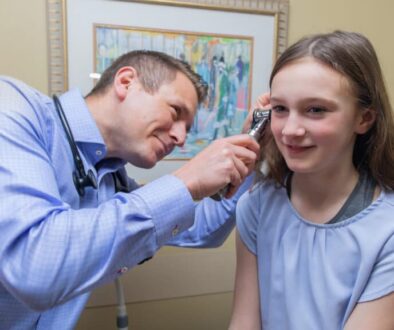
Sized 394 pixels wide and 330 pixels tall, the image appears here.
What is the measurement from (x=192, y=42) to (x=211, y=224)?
0.60 metres

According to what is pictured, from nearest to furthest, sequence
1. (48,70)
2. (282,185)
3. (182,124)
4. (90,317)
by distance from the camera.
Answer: (282,185)
(182,124)
(48,70)
(90,317)

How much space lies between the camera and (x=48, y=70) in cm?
121

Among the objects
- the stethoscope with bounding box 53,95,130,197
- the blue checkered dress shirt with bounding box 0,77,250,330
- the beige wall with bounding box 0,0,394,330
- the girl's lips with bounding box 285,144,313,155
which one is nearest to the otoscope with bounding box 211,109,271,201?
the girl's lips with bounding box 285,144,313,155

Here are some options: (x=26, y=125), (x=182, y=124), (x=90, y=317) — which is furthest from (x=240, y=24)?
(x=90, y=317)

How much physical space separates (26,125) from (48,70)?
0.48 meters

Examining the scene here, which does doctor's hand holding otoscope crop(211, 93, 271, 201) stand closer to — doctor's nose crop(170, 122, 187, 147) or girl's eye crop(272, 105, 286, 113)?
girl's eye crop(272, 105, 286, 113)

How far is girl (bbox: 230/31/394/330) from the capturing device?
0.74 m

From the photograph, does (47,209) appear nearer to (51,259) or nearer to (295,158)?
(51,259)

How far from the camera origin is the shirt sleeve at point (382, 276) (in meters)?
0.73

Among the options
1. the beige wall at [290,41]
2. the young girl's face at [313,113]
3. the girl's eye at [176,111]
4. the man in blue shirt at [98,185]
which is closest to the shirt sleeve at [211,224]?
the man in blue shirt at [98,185]

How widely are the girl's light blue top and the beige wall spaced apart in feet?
1.92

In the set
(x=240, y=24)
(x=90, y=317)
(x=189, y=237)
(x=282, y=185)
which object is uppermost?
(x=240, y=24)

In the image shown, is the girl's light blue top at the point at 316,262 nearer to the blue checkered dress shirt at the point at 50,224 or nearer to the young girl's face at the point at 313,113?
the young girl's face at the point at 313,113

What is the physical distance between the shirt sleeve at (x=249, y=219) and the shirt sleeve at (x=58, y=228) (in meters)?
0.23
